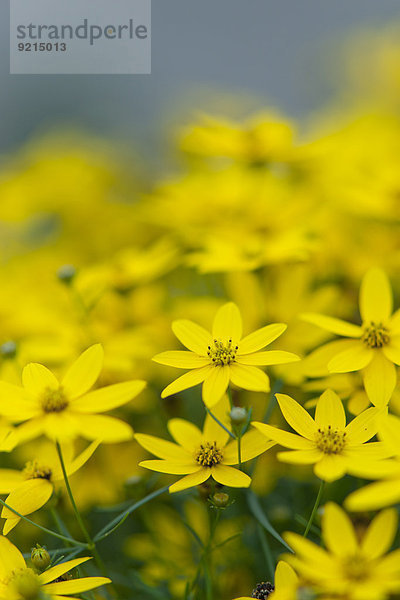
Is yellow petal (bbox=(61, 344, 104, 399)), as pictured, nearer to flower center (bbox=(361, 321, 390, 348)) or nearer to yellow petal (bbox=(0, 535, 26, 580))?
yellow petal (bbox=(0, 535, 26, 580))

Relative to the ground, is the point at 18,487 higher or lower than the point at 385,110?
lower

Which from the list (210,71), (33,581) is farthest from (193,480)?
(210,71)

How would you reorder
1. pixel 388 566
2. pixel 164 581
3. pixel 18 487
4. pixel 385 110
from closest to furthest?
pixel 388 566
pixel 18 487
pixel 164 581
pixel 385 110

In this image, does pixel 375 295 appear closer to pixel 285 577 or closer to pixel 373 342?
pixel 373 342

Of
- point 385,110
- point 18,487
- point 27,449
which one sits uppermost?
point 385,110

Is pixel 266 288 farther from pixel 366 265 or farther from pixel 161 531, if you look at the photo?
pixel 161 531

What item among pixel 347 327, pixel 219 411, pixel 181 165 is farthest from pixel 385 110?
pixel 219 411
